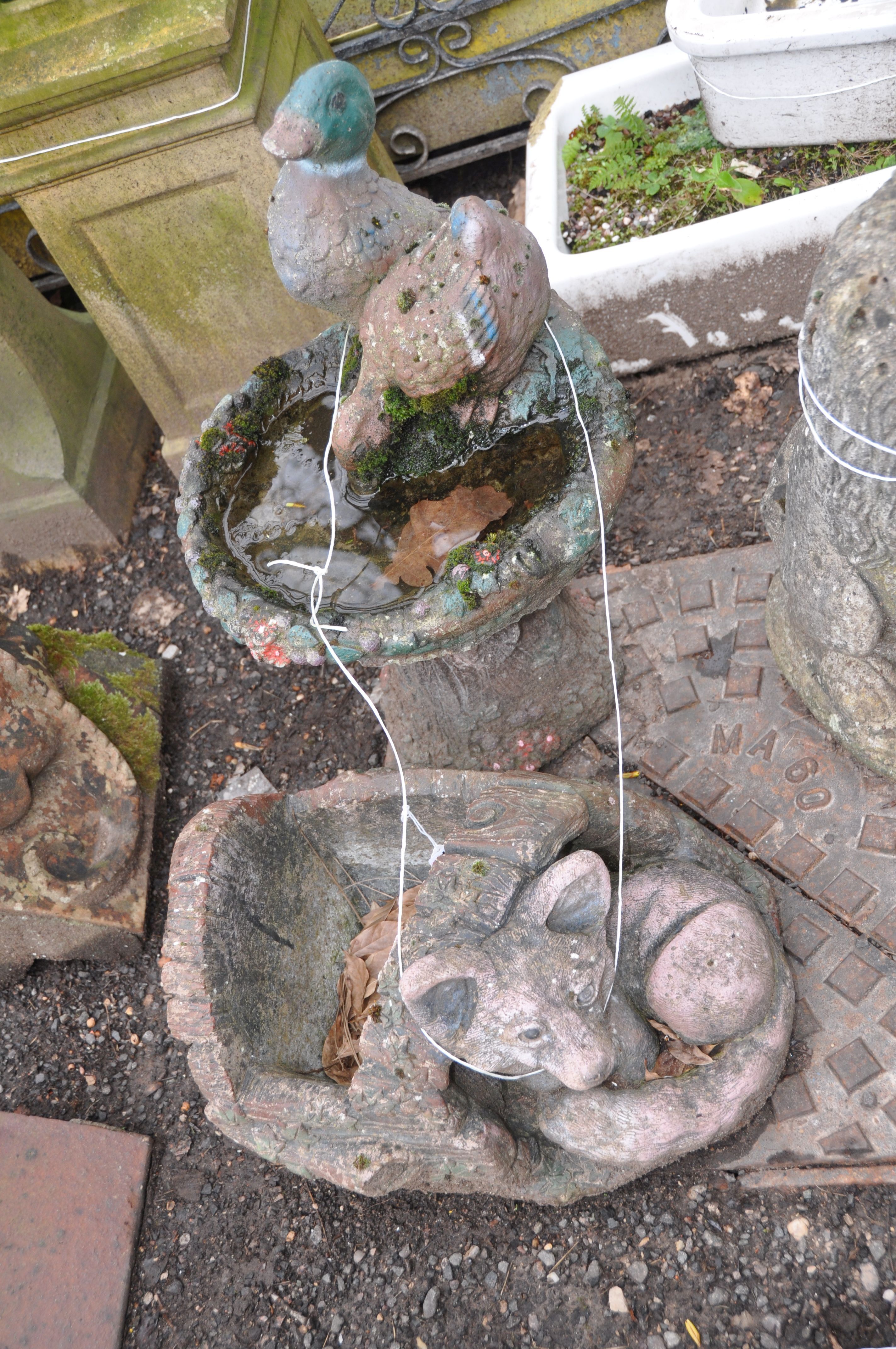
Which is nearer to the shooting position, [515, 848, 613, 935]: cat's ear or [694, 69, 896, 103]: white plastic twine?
[515, 848, 613, 935]: cat's ear

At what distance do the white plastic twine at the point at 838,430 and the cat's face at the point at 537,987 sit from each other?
2.93ft

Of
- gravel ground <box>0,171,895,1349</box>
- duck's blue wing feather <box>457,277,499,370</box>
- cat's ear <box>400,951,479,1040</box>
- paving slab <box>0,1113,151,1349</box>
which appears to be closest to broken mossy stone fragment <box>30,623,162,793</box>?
gravel ground <box>0,171,895,1349</box>

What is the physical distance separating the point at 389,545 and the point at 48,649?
1.71 meters

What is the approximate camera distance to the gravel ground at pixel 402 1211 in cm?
222

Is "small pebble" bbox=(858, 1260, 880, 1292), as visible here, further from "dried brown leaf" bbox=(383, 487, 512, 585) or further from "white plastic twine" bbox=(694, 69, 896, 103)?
"white plastic twine" bbox=(694, 69, 896, 103)

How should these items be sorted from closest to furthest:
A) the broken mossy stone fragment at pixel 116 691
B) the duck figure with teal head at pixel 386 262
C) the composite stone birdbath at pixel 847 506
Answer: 1. the composite stone birdbath at pixel 847 506
2. the duck figure with teal head at pixel 386 262
3. the broken mossy stone fragment at pixel 116 691

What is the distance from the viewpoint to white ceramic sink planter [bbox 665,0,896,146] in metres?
3.08

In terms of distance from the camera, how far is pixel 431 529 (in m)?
2.40

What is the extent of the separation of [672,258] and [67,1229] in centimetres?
365

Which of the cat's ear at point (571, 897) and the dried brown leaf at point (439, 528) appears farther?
the dried brown leaf at point (439, 528)

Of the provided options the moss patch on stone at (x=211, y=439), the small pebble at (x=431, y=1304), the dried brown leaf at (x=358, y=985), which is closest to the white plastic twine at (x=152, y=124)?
the moss patch on stone at (x=211, y=439)

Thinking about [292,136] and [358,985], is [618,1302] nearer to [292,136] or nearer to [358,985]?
[358,985]

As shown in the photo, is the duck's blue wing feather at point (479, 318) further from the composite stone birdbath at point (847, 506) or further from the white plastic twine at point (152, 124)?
the white plastic twine at point (152, 124)

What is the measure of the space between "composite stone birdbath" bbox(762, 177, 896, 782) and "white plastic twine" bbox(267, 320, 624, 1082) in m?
0.45
